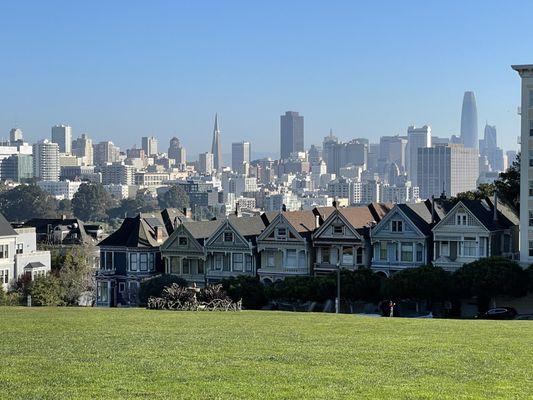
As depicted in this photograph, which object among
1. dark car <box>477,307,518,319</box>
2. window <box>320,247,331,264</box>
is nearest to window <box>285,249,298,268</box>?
window <box>320,247,331,264</box>

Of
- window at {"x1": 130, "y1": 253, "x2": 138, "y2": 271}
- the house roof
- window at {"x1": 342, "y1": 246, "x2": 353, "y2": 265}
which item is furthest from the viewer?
the house roof

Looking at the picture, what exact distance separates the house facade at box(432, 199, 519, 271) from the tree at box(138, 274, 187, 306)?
45.2ft

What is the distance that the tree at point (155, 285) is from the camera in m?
59.4

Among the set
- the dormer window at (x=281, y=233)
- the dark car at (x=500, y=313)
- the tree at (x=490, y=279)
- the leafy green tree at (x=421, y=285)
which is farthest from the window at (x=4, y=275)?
the dark car at (x=500, y=313)

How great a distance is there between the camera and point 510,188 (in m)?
67.9

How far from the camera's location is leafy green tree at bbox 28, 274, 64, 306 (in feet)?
213

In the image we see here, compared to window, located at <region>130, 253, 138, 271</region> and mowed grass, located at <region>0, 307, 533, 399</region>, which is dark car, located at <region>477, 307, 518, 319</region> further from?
window, located at <region>130, 253, 138, 271</region>

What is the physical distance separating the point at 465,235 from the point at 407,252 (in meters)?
3.42

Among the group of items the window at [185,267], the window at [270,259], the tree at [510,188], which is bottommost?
the window at [185,267]

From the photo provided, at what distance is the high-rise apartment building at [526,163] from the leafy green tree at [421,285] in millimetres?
6262

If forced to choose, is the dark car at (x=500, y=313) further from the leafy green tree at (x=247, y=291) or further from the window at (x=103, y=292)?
the window at (x=103, y=292)

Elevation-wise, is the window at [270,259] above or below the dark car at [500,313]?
above

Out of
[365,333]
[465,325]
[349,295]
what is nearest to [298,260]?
[349,295]

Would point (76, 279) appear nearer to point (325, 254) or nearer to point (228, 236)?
point (228, 236)
